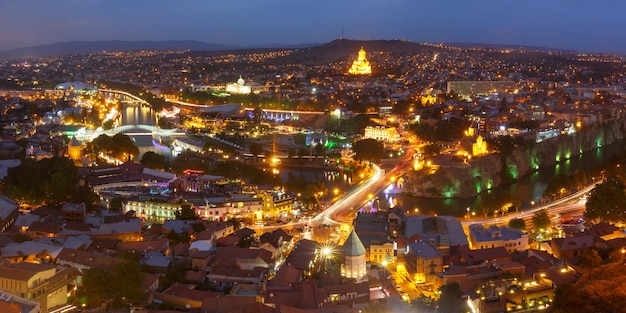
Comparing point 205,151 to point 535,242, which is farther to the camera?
point 205,151

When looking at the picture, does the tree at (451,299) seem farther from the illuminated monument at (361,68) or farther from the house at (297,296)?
the illuminated monument at (361,68)

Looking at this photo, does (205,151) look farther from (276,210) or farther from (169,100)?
(169,100)

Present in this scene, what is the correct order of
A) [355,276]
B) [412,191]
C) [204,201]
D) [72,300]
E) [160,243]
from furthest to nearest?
[412,191], [204,201], [160,243], [355,276], [72,300]

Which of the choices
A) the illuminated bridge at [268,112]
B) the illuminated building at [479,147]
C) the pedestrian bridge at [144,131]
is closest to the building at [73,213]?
the illuminated building at [479,147]

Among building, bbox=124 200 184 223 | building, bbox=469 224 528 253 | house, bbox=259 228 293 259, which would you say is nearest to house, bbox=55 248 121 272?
house, bbox=259 228 293 259

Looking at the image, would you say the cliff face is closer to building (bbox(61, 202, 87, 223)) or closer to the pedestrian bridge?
building (bbox(61, 202, 87, 223))

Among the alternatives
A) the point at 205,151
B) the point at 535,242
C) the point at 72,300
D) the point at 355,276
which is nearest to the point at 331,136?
the point at 205,151
